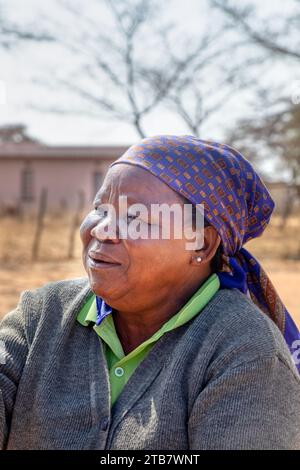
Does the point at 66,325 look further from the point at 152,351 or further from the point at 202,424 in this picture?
the point at 202,424

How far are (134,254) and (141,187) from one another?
18 centimetres

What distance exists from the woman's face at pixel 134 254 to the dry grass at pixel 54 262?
458 centimetres

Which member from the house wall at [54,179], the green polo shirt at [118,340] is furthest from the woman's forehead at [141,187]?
the house wall at [54,179]

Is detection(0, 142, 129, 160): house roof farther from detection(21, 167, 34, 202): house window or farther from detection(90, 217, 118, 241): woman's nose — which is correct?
detection(90, 217, 118, 241): woman's nose

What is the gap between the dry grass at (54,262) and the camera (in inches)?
319

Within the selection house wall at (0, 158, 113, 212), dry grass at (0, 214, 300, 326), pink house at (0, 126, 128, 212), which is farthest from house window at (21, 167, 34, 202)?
dry grass at (0, 214, 300, 326)

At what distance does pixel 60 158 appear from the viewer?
85.7 ft

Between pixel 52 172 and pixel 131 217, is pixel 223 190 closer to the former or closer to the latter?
pixel 131 217

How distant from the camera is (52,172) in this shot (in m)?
26.6

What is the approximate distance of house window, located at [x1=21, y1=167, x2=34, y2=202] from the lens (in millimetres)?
26938

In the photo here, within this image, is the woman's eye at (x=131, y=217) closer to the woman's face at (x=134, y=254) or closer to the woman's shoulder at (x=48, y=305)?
the woman's face at (x=134, y=254)

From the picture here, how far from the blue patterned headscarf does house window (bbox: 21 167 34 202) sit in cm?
2572
